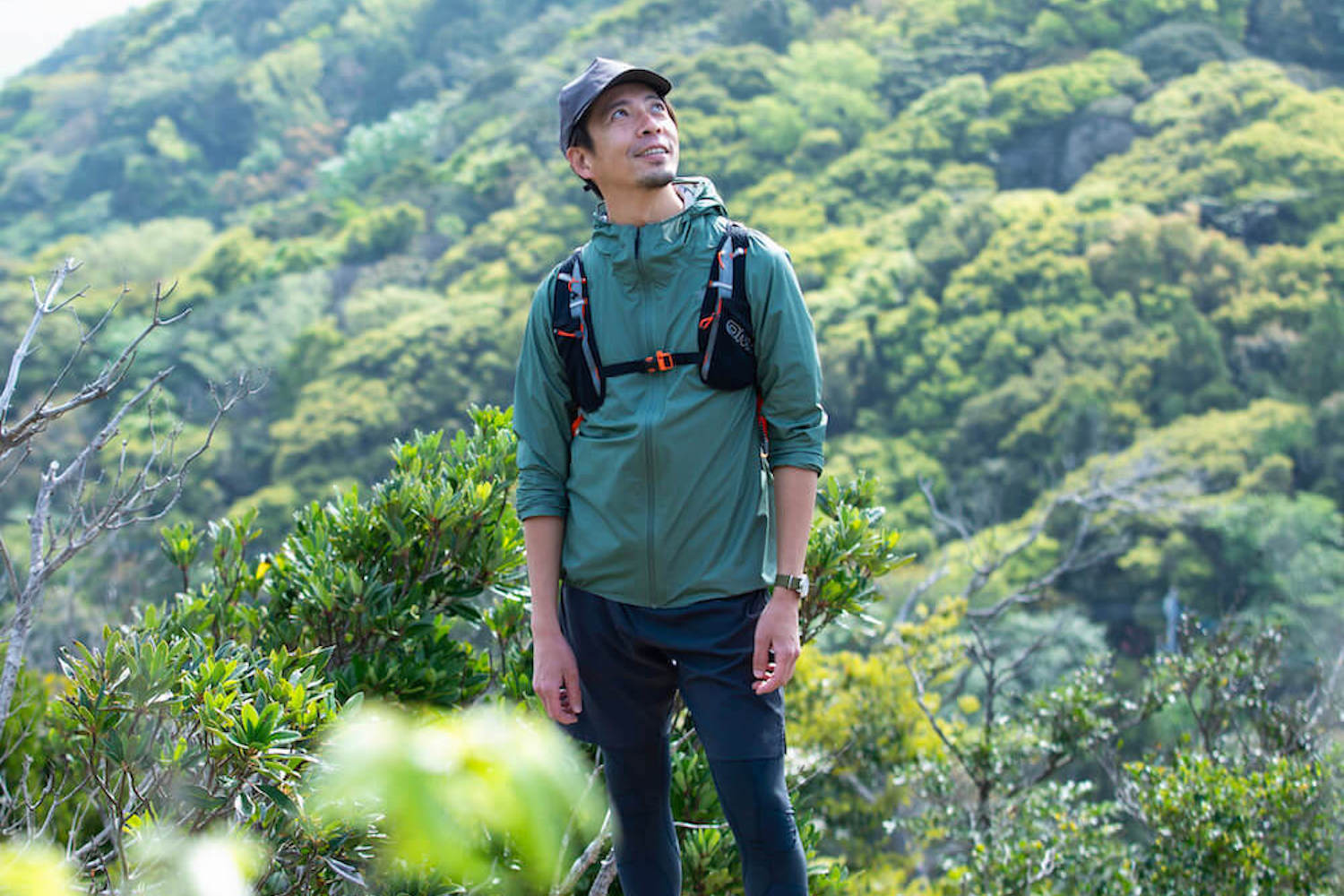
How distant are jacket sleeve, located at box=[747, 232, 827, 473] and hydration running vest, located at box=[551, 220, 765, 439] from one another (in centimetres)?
2

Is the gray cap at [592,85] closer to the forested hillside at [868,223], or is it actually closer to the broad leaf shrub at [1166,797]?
the broad leaf shrub at [1166,797]

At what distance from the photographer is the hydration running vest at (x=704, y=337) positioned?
151 centimetres

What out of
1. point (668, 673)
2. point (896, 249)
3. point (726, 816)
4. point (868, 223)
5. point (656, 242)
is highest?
point (656, 242)

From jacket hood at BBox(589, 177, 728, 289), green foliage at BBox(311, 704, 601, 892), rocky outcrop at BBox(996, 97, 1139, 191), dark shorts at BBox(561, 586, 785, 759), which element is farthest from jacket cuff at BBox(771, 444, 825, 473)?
rocky outcrop at BBox(996, 97, 1139, 191)

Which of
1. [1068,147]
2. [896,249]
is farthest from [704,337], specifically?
[1068,147]

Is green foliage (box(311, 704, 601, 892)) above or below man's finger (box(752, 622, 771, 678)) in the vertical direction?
above

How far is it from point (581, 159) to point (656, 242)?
0.56ft

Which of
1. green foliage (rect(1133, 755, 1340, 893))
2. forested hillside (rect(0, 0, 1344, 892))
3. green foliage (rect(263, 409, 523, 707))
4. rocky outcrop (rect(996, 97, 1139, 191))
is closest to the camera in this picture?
green foliage (rect(263, 409, 523, 707))

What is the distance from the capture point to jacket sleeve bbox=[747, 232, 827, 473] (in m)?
1.51

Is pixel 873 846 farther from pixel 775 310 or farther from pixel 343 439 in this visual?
pixel 343 439

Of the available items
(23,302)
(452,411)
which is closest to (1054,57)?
(452,411)

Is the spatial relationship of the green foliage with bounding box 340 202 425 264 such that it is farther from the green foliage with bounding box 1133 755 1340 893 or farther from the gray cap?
the gray cap

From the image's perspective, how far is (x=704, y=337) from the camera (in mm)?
1518

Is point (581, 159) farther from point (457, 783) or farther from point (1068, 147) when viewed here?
point (1068, 147)
